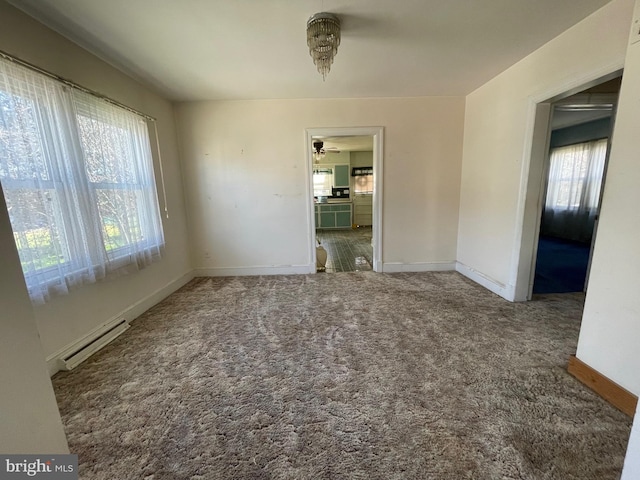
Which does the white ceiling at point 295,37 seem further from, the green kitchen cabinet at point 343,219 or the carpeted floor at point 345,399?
the green kitchen cabinet at point 343,219

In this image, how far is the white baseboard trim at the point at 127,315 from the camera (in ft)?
5.55

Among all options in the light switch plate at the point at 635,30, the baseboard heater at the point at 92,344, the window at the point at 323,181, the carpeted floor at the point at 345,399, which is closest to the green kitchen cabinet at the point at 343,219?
the window at the point at 323,181

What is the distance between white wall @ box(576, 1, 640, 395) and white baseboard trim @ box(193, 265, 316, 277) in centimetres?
280

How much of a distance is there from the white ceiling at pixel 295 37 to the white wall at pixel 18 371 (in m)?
1.78

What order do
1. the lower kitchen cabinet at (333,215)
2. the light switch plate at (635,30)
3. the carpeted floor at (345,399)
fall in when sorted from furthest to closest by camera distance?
the lower kitchen cabinet at (333,215) < the light switch plate at (635,30) < the carpeted floor at (345,399)

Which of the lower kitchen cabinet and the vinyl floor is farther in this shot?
the lower kitchen cabinet

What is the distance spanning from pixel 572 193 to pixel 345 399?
6.83 meters

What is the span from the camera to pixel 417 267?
11.9ft

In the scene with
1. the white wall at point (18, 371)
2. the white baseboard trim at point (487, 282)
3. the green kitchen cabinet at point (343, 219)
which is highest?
the white wall at point (18, 371)

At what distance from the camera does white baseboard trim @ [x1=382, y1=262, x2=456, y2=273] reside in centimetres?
361

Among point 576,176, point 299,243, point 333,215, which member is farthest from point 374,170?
point 576,176

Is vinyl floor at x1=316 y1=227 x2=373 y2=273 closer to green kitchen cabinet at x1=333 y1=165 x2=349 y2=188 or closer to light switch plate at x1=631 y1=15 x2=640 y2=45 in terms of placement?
green kitchen cabinet at x1=333 y1=165 x2=349 y2=188

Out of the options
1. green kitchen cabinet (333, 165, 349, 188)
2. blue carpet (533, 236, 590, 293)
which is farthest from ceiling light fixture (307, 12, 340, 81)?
green kitchen cabinet (333, 165, 349, 188)

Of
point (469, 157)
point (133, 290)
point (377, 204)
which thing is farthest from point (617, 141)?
point (133, 290)
